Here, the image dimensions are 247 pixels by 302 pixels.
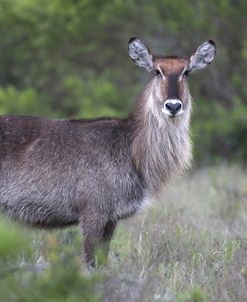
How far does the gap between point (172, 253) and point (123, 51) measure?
1315 cm

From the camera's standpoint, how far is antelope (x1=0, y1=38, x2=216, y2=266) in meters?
7.71

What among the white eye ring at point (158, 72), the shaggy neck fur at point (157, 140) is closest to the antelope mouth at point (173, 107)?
the shaggy neck fur at point (157, 140)

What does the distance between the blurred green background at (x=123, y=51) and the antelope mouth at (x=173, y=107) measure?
1064 cm

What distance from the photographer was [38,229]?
8000mm

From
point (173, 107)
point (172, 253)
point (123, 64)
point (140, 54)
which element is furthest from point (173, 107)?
point (123, 64)

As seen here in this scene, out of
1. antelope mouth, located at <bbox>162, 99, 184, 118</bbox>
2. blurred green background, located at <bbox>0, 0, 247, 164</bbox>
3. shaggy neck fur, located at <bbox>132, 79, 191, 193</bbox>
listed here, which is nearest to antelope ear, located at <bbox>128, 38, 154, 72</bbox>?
shaggy neck fur, located at <bbox>132, 79, 191, 193</bbox>

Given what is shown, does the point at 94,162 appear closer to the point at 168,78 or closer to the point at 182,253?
the point at 168,78

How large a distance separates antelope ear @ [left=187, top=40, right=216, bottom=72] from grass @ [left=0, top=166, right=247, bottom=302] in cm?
118

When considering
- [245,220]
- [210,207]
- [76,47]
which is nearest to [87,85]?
[76,47]

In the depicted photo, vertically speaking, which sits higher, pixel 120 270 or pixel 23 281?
pixel 23 281

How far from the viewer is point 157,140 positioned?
26.9 feet

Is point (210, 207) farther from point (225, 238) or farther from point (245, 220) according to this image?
point (225, 238)

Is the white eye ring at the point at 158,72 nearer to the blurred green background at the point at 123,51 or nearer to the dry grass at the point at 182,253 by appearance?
the dry grass at the point at 182,253

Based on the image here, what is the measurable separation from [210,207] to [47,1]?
30.3ft
